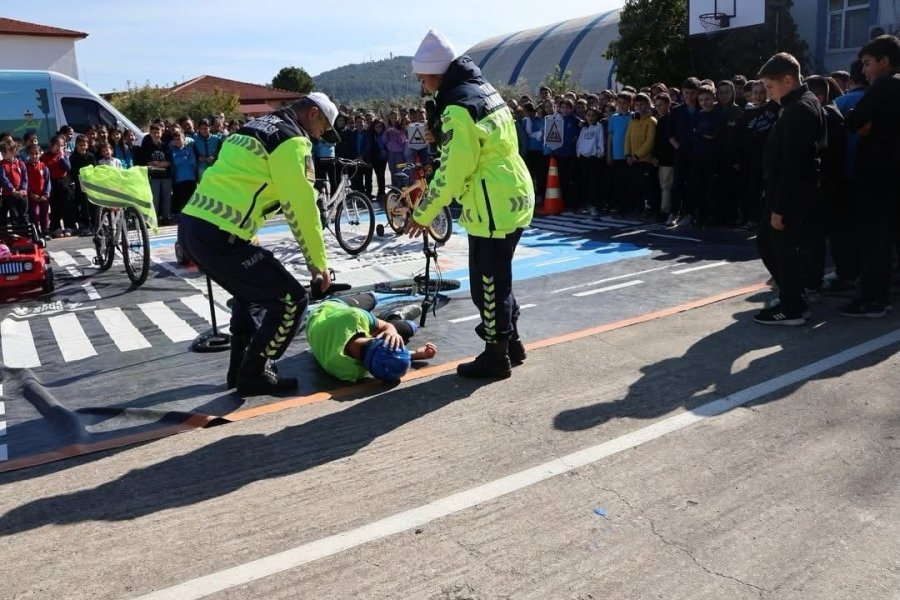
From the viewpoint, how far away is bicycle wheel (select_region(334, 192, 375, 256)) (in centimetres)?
1054

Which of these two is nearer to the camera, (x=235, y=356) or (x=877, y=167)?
(x=235, y=356)

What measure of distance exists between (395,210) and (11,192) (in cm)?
628

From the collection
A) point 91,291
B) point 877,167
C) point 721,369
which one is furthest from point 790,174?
point 91,291

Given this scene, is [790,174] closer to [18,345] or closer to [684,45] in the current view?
[18,345]

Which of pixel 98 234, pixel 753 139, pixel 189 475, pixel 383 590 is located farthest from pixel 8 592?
pixel 753 139

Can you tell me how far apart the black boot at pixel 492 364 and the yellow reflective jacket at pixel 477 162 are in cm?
73

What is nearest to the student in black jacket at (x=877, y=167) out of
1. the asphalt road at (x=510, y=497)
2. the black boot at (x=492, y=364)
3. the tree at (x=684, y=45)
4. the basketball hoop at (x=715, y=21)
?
the asphalt road at (x=510, y=497)

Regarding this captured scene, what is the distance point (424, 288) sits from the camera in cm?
757

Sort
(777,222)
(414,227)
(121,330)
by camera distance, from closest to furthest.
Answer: (414,227)
(777,222)
(121,330)

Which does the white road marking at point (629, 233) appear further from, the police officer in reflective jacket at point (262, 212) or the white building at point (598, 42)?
the white building at point (598, 42)

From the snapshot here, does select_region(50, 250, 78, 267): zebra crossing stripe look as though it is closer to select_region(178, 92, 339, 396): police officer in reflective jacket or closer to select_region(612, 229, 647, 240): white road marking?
select_region(178, 92, 339, 396): police officer in reflective jacket

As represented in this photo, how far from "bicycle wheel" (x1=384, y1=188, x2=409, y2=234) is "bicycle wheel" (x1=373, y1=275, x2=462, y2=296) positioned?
2.95 metres

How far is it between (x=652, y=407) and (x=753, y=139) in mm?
6660

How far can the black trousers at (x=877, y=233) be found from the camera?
616cm
